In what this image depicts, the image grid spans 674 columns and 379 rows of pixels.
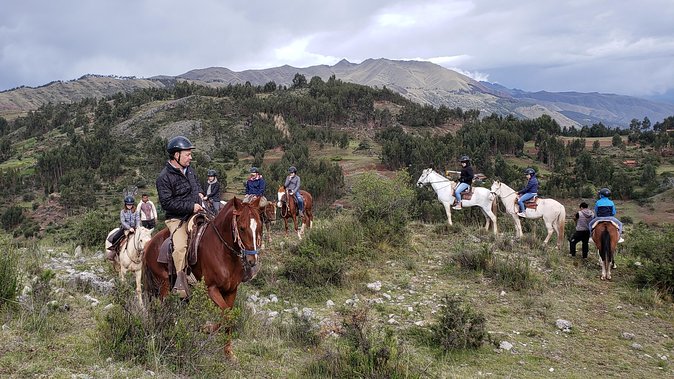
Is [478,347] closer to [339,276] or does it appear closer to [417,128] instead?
[339,276]

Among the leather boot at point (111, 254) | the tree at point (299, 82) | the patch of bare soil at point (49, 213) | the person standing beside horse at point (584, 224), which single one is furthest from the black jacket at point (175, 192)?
the tree at point (299, 82)

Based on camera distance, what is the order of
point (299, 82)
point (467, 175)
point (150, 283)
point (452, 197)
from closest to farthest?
1. point (150, 283)
2. point (467, 175)
3. point (452, 197)
4. point (299, 82)

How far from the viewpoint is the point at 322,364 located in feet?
15.5

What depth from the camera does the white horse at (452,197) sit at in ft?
46.0

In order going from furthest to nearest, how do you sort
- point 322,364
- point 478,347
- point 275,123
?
1. point 275,123
2. point 478,347
3. point 322,364

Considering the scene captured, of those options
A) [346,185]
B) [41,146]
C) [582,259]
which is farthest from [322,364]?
[41,146]

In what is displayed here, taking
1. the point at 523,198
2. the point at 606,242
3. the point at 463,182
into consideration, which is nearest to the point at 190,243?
the point at 606,242

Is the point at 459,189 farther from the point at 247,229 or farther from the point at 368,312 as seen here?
the point at 247,229

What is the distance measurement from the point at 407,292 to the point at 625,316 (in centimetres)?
400

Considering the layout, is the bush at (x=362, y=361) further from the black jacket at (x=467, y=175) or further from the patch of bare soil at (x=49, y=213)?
the patch of bare soil at (x=49, y=213)

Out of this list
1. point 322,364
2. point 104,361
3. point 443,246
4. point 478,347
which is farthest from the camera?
point 443,246

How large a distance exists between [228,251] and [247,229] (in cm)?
52

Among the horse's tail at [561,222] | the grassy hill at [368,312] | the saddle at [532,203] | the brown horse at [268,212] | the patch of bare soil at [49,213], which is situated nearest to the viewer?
the grassy hill at [368,312]

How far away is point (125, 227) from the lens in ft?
30.3
